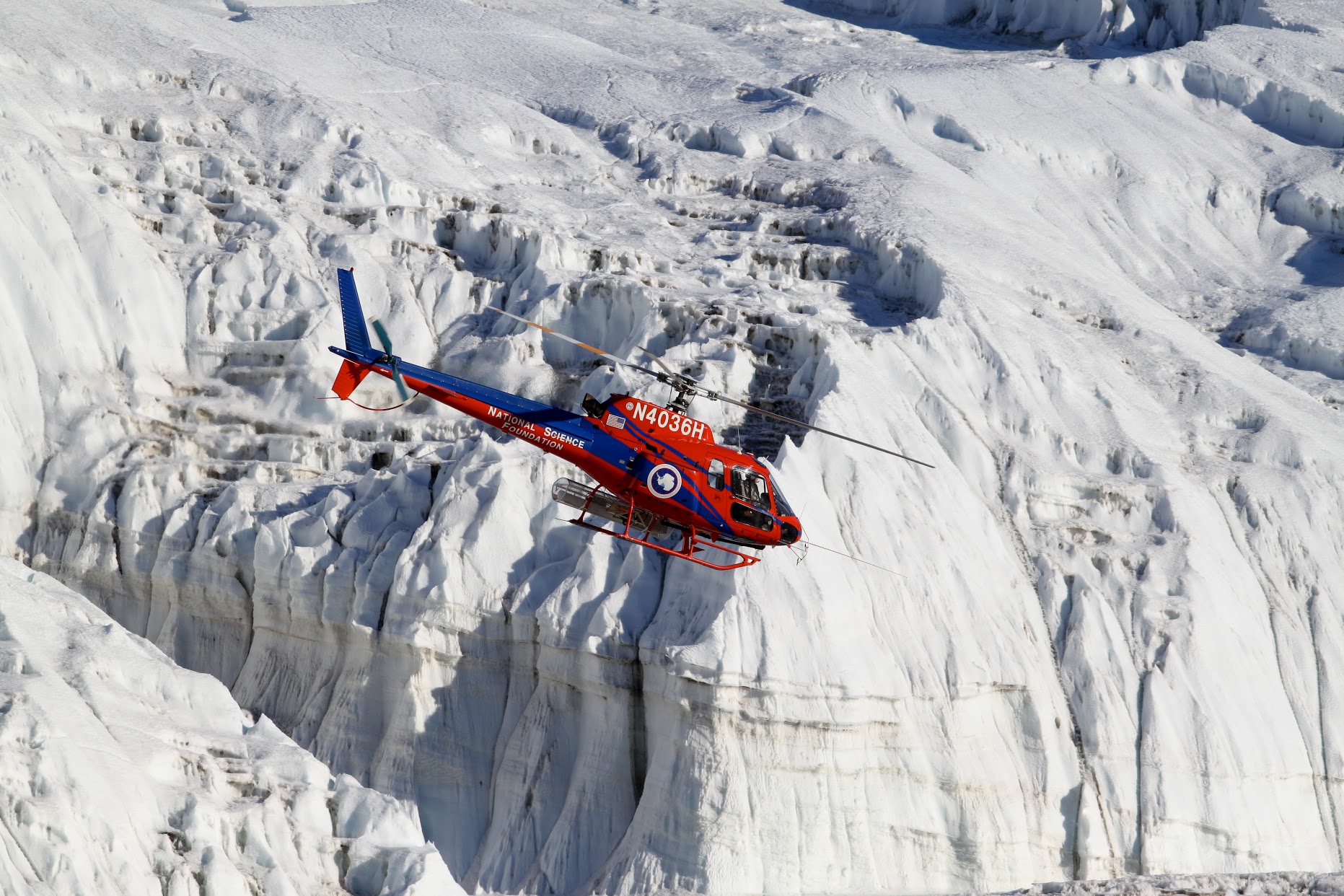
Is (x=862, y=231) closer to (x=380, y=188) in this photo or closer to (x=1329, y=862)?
(x=380, y=188)

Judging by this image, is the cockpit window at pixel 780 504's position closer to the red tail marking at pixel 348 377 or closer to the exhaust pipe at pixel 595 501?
the exhaust pipe at pixel 595 501

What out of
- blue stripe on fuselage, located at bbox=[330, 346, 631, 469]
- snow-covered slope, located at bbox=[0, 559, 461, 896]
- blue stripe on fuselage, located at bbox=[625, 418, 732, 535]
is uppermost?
blue stripe on fuselage, located at bbox=[330, 346, 631, 469]

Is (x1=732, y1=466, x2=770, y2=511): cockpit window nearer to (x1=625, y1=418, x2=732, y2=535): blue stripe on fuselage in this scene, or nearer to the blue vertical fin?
(x1=625, y1=418, x2=732, y2=535): blue stripe on fuselage

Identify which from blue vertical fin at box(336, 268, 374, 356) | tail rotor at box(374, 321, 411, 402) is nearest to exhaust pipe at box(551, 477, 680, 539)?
tail rotor at box(374, 321, 411, 402)

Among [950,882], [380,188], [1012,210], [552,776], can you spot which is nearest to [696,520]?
[552,776]

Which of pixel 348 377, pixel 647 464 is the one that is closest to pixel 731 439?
pixel 647 464


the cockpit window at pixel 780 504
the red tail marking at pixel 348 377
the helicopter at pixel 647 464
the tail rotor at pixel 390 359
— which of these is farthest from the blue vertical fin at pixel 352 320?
the cockpit window at pixel 780 504
